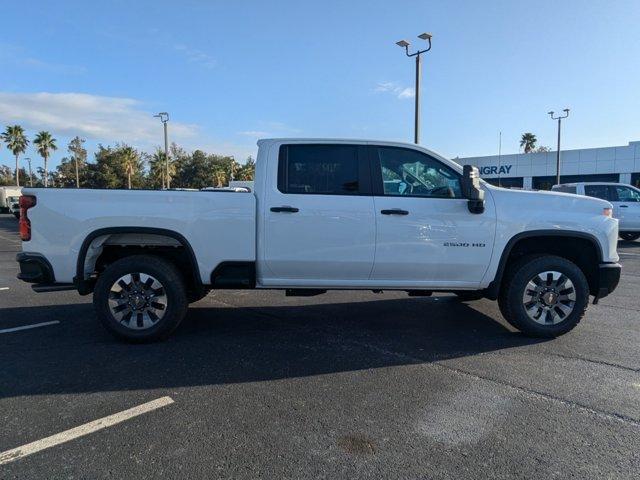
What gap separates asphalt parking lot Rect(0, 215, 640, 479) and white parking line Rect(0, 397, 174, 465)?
0.02 metres

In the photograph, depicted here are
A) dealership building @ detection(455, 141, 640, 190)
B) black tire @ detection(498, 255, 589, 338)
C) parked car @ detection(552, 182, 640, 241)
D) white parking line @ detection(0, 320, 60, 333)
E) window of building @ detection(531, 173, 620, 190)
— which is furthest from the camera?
window of building @ detection(531, 173, 620, 190)

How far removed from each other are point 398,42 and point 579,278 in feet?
45.0

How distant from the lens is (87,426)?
123 inches

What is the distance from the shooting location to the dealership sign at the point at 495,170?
1704 inches

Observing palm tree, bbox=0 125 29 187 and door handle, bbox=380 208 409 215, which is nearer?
door handle, bbox=380 208 409 215

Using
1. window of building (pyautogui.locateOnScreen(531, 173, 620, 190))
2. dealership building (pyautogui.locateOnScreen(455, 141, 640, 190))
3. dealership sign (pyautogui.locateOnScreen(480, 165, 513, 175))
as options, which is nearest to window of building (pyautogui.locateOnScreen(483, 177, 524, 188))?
dealership building (pyautogui.locateOnScreen(455, 141, 640, 190))

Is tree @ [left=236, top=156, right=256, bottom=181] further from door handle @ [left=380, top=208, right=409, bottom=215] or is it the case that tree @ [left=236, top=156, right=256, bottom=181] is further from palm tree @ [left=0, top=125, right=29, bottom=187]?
door handle @ [left=380, top=208, right=409, bottom=215]

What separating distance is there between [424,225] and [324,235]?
101cm

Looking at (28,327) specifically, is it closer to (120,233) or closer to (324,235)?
(120,233)

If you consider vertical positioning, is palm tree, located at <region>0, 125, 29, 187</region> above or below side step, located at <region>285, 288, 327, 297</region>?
above

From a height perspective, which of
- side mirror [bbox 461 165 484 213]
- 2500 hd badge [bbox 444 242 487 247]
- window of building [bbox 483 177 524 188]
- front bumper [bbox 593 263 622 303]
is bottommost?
front bumper [bbox 593 263 622 303]

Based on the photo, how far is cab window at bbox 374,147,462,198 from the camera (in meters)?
4.85

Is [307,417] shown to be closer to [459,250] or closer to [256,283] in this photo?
[256,283]

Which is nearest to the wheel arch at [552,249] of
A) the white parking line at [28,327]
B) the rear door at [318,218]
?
the rear door at [318,218]
